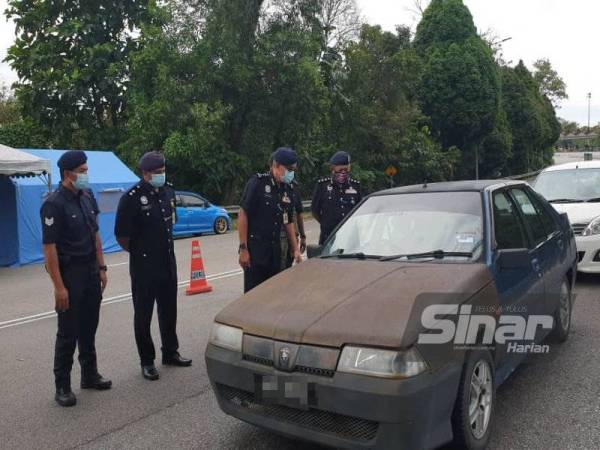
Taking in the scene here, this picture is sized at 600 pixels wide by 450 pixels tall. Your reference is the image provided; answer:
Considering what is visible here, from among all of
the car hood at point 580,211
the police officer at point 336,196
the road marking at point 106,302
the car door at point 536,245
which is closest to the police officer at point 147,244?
the police officer at point 336,196

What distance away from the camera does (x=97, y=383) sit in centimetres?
461

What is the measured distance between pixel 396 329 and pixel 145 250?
2718 mm

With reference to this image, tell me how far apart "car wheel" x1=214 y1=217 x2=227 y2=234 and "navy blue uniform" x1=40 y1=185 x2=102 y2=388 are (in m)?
14.2

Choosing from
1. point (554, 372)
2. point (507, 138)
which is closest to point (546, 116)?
point (507, 138)

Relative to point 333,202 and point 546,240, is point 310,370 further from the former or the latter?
point 333,202

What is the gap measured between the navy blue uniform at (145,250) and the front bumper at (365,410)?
1.96 metres

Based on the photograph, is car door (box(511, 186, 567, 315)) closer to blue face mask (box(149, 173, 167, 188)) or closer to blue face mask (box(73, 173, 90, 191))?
blue face mask (box(149, 173, 167, 188))

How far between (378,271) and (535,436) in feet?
4.44

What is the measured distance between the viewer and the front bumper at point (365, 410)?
2.69 m

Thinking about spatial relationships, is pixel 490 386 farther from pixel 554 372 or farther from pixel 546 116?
pixel 546 116

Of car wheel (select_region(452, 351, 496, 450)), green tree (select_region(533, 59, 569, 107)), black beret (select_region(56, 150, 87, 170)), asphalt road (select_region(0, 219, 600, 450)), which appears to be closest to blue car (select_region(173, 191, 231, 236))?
asphalt road (select_region(0, 219, 600, 450))

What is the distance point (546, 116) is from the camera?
168 ft

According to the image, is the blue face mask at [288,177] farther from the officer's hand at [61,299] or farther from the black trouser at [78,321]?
the officer's hand at [61,299]

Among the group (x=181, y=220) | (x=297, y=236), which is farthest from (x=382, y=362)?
(x=181, y=220)
